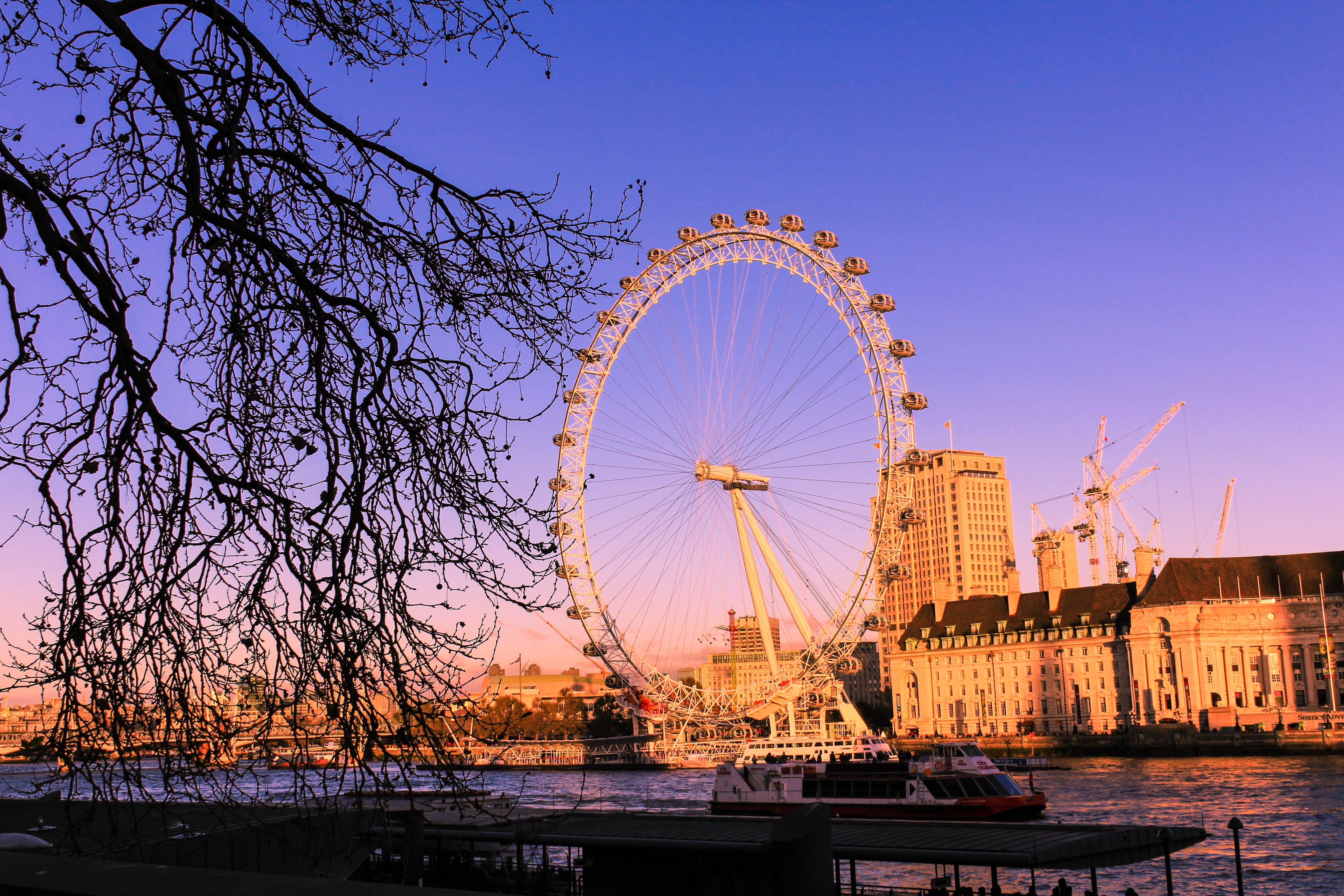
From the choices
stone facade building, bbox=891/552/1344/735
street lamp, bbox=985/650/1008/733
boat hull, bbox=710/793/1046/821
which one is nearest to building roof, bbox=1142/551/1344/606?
stone facade building, bbox=891/552/1344/735

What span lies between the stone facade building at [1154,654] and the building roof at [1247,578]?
11cm

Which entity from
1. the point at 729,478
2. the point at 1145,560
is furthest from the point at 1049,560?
the point at 729,478

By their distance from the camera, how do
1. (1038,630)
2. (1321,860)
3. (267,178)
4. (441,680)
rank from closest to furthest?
(441,680)
(267,178)
(1321,860)
(1038,630)

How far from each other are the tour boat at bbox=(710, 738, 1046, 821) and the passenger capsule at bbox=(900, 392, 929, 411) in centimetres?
1801

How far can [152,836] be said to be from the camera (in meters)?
18.3

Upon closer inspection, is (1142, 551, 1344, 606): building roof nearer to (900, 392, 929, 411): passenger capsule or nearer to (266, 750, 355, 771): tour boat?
(900, 392, 929, 411): passenger capsule

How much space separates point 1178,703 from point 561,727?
250ft

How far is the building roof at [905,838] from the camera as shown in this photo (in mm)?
18375

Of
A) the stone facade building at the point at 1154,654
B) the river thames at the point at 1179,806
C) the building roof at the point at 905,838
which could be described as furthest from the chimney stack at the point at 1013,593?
the building roof at the point at 905,838

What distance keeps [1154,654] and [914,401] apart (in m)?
66.5

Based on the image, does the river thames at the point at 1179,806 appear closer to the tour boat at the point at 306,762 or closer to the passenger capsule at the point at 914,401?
the tour boat at the point at 306,762

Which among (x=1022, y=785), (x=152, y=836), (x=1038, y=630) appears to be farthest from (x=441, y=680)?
(x=1038, y=630)

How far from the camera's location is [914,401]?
6469 centimetres

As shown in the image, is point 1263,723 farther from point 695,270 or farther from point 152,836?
point 152,836
